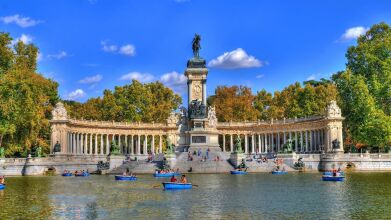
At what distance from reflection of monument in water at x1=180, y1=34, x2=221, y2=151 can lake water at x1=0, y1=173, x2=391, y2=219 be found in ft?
141

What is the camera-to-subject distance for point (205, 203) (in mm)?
30750

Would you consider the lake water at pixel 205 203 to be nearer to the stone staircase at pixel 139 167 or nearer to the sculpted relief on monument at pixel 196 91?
the stone staircase at pixel 139 167

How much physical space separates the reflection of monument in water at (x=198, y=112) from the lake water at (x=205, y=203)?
1688 inches

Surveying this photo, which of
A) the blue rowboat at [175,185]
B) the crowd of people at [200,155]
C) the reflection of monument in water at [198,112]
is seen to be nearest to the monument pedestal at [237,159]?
the crowd of people at [200,155]

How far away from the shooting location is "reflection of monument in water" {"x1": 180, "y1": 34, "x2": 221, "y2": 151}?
84.6 metres

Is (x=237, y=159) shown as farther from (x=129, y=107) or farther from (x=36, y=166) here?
(x=129, y=107)

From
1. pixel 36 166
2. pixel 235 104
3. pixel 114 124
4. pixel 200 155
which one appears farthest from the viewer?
pixel 235 104

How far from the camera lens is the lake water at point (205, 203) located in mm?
26266

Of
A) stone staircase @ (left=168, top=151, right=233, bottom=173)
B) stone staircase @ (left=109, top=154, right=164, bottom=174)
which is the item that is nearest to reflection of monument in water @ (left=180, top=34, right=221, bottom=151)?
stone staircase @ (left=168, top=151, right=233, bottom=173)

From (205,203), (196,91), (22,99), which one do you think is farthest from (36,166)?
(205,203)

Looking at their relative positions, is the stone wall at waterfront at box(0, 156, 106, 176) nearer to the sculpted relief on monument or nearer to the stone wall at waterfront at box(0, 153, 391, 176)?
the stone wall at waterfront at box(0, 153, 391, 176)

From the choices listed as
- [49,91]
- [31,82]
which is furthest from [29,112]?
[49,91]

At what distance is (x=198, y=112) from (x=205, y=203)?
55060 millimetres

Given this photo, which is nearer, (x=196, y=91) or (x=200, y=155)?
(x=200, y=155)
